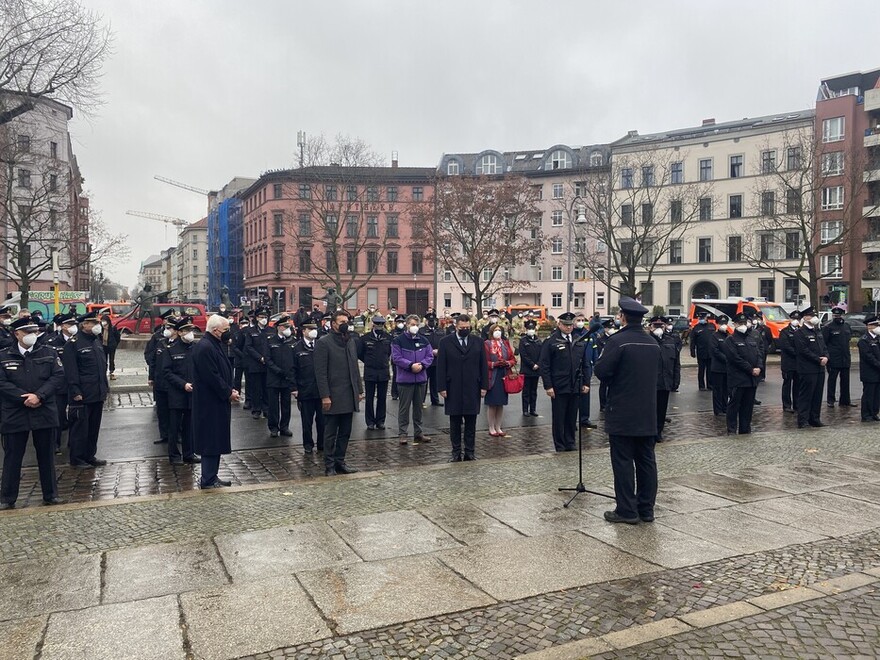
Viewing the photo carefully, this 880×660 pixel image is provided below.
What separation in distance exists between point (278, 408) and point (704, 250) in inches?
2136

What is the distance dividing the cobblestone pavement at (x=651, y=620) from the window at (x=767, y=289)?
181 ft

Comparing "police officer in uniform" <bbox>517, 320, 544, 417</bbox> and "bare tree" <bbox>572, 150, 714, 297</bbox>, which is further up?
"bare tree" <bbox>572, 150, 714, 297</bbox>

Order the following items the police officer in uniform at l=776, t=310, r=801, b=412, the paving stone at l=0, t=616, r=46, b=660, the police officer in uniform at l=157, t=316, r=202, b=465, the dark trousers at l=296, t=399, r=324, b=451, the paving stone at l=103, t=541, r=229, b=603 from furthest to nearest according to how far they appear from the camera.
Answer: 1. the police officer in uniform at l=776, t=310, r=801, b=412
2. the dark trousers at l=296, t=399, r=324, b=451
3. the police officer in uniform at l=157, t=316, r=202, b=465
4. the paving stone at l=103, t=541, r=229, b=603
5. the paving stone at l=0, t=616, r=46, b=660

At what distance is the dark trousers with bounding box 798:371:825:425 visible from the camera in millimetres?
11843

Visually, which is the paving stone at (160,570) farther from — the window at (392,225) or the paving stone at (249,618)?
the window at (392,225)

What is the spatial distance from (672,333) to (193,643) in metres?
11.8

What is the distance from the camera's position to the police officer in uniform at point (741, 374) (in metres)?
10.8

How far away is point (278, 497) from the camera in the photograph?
7207 millimetres

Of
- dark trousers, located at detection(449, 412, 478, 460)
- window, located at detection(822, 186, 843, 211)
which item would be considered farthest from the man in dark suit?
window, located at detection(822, 186, 843, 211)

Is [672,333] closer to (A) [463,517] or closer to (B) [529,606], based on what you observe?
(A) [463,517]

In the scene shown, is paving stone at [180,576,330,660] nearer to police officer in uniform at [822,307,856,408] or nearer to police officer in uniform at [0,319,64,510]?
police officer in uniform at [0,319,64,510]

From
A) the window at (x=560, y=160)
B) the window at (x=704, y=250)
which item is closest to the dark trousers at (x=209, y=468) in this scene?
the window at (x=704, y=250)

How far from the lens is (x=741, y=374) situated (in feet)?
36.0

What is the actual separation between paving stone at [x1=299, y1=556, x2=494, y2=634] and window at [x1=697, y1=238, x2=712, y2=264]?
58345 mm
